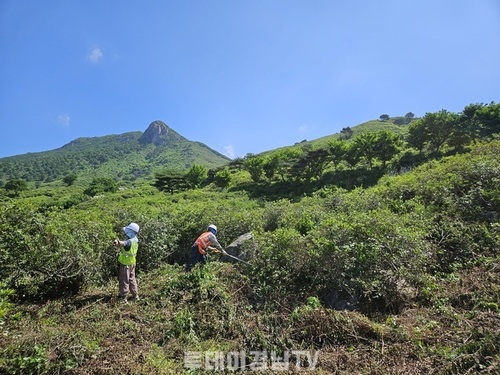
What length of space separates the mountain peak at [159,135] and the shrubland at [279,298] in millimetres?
171248

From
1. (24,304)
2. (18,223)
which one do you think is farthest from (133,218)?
(24,304)

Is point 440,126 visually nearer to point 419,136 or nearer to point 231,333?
point 419,136

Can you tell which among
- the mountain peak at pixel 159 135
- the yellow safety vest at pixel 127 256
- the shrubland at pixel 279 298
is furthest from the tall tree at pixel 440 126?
the mountain peak at pixel 159 135

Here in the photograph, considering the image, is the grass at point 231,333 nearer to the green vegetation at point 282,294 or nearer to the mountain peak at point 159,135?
the green vegetation at point 282,294

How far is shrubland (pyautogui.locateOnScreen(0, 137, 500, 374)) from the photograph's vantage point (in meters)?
4.07

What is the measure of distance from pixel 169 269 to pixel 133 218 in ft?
7.72

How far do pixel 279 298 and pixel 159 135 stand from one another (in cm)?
18283

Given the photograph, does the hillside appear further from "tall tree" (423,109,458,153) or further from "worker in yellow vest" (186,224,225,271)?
"worker in yellow vest" (186,224,225,271)

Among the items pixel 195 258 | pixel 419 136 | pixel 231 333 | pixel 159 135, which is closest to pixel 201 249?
pixel 195 258

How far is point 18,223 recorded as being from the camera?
634 cm

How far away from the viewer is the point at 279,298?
19.0 ft

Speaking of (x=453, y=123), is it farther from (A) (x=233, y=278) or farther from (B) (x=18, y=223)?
(B) (x=18, y=223)

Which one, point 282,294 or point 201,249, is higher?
point 201,249

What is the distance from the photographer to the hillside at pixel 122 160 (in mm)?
116975
